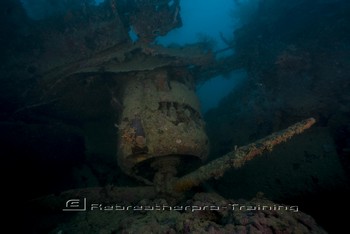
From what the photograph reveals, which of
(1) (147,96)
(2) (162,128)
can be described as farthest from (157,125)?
(1) (147,96)

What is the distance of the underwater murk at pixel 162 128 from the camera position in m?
3.64

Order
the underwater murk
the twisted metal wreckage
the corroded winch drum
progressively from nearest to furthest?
the underwater murk, the twisted metal wreckage, the corroded winch drum

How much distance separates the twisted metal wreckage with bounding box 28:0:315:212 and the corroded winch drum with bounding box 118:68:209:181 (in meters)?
0.02

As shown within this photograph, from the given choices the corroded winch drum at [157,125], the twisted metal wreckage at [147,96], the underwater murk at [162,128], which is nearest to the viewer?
the underwater murk at [162,128]

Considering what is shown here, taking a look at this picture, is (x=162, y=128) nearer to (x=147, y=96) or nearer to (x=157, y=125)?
(x=157, y=125)

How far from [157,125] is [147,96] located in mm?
832

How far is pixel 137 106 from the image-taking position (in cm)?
535

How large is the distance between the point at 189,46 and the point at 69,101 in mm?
3589

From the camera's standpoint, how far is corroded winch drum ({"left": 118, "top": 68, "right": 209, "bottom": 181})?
4.83 meters

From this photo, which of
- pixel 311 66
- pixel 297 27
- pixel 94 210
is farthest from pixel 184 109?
pixel 297 27

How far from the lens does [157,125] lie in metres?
4.94

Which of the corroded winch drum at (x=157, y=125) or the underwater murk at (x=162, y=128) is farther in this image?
the corroded winch drum at (x=157, y=125)

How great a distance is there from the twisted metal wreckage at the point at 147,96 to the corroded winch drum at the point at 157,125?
2 cm

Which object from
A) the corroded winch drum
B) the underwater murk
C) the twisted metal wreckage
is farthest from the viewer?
the corroded winch drum
